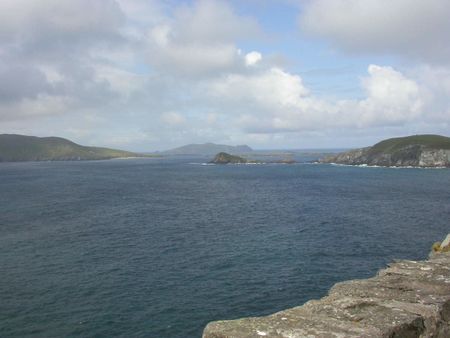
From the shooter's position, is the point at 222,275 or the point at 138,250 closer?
the point at 222,275

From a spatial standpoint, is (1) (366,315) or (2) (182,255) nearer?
(1) (366,315)

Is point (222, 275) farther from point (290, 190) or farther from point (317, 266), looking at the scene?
point (290, 190)

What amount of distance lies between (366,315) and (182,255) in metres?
42.8

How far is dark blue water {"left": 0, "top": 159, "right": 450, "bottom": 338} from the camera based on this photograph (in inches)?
1475

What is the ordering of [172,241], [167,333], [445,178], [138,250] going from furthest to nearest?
[445,178] → [172,241] → [138,250] → [167,333]

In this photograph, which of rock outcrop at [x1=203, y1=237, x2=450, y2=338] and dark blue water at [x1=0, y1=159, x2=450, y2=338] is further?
dark blue water at [x1=0, y1=159, x2=450, y2=338]

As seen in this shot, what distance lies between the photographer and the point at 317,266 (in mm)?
49531

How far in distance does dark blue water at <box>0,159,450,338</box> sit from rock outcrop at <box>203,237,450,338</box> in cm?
2039

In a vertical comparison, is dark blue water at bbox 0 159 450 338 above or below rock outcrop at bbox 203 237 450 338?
below

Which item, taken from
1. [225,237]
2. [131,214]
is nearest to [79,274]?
[225,237]

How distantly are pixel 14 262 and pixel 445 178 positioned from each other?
158m

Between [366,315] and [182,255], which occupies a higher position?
[366,315]

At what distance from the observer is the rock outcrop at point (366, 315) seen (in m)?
12.9

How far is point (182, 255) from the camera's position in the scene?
181ft
